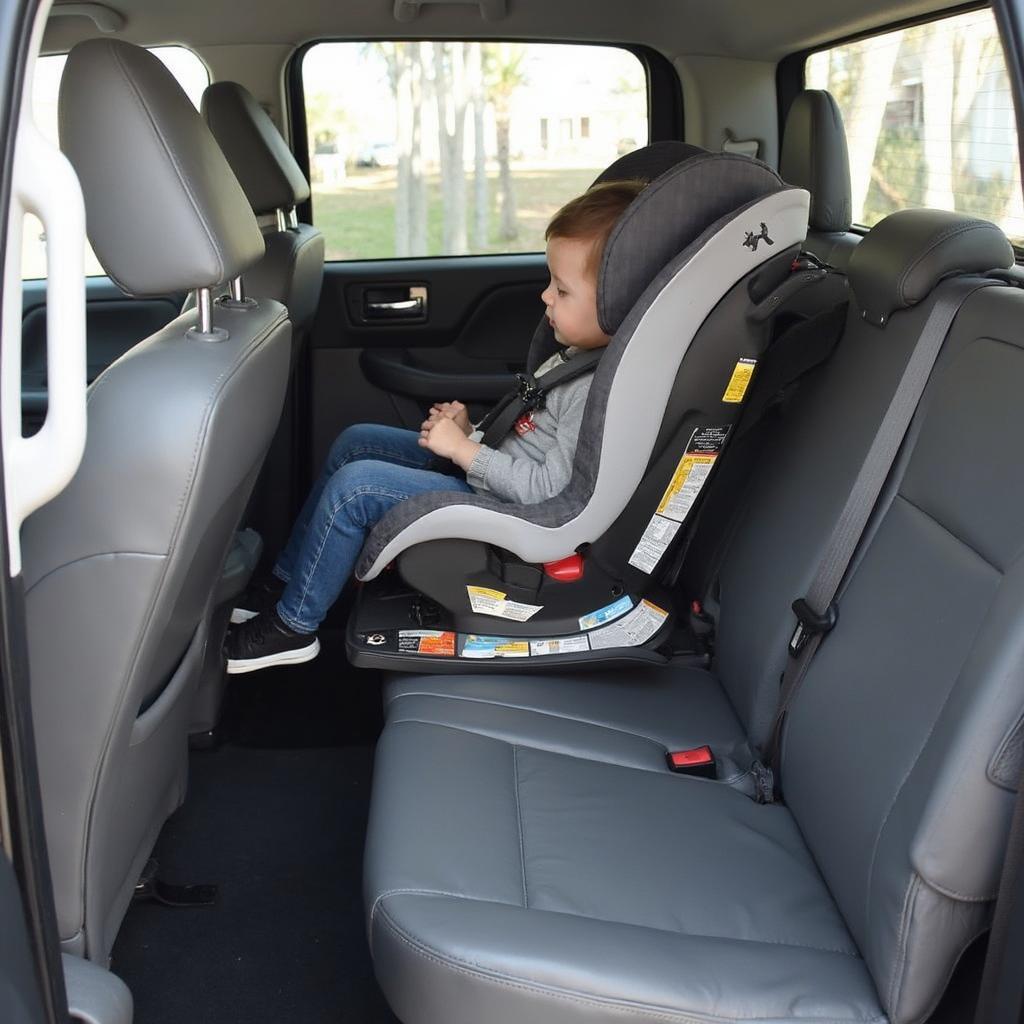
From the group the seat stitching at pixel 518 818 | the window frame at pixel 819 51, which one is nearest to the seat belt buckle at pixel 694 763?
the seat stitching at pixel 518 818

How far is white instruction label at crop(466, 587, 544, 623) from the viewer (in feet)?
6.25

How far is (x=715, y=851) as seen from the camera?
1471mm

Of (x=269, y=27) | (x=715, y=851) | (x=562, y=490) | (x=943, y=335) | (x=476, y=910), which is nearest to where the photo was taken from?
(x=476, y=910)

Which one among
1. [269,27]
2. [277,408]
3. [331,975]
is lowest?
[331,975]

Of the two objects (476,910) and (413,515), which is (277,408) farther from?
(476,910)

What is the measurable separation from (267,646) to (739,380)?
0.94m

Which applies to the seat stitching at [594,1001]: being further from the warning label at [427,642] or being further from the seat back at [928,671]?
the warning label at [427,642]

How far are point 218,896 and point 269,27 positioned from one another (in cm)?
206

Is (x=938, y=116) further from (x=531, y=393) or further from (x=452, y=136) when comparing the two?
(x=452, y=136)

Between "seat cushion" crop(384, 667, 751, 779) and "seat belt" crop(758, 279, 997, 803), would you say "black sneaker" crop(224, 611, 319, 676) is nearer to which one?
"seat cushion" crop(384, 667, 751, 779)

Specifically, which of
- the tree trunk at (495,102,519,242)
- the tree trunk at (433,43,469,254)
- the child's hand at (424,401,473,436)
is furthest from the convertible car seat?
the tree trunk at (495,102,519,242)

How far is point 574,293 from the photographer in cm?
204

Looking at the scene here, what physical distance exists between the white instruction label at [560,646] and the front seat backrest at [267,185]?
1.05m

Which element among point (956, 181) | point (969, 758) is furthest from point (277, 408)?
point (956, 181)
